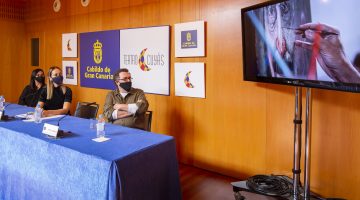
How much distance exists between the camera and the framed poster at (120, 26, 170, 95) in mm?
3877

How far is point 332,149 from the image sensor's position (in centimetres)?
263

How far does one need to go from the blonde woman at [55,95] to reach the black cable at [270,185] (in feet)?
7.83

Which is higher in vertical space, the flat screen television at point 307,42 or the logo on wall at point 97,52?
the logo on wall at point 97,52

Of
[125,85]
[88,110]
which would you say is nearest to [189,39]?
[125,85]

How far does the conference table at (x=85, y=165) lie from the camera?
171cm

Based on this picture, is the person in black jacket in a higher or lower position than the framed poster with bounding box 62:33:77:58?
lower

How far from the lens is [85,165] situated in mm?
1779

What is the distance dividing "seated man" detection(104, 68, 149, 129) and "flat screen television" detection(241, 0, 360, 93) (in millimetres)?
1314

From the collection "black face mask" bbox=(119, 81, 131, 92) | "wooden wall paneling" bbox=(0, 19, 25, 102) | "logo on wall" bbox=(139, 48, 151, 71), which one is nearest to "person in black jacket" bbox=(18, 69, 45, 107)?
"logo on wall" bbox=(139, 48, 151, 71)

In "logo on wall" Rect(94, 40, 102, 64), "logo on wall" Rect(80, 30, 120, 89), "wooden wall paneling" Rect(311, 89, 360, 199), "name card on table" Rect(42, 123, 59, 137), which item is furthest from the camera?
"logo on wall" Rect(94, 40, 102, 64)

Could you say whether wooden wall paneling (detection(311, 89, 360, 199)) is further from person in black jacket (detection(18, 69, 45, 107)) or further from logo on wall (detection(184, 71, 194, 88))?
person in black jacket (detection(18, 69, 45, 107))

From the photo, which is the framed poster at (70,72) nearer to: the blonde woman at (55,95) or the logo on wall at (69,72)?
the logo on wall at (69,72)

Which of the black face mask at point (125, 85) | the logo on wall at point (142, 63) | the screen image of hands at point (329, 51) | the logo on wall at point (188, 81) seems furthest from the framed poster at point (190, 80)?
the screen image of hands at point (329, 51)

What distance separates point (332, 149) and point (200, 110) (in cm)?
159
